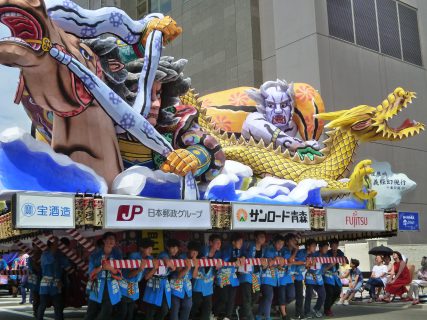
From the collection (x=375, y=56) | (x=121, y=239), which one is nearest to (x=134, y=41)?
(x=121, y=239)

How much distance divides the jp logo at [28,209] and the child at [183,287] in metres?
2.65

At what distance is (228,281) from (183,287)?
Result: 1089 mm

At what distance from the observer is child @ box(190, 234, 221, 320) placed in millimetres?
10039

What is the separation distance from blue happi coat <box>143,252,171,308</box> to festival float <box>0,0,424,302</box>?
781mm

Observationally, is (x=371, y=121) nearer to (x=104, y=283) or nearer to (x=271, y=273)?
(x=271, y=273)

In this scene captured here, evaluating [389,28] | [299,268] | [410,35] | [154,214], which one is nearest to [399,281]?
[299,268]

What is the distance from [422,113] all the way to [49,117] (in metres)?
19.1

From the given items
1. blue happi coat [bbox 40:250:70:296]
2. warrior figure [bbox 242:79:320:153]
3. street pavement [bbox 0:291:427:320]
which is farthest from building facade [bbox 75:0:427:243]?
blue happi coat [bbox 40:250:70:296]

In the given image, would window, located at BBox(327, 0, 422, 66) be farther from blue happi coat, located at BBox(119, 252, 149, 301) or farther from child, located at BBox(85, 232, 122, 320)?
child, located at BBox(85, 232, 122, 320)

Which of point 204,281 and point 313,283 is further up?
point 204,281

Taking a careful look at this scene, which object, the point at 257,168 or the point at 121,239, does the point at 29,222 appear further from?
the point at 257,168

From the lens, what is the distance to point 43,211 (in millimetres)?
8258

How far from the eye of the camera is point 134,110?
10055mm

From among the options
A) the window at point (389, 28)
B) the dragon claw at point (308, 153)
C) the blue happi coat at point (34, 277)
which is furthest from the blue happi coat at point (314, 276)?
the window at point (389, 28)
